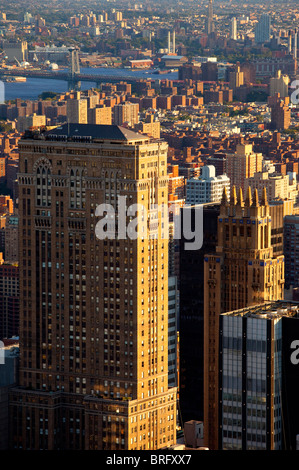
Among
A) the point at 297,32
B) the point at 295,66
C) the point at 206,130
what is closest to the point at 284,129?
the point at 206,130

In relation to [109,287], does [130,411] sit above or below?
below

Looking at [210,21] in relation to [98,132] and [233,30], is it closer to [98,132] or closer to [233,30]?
[233,30]

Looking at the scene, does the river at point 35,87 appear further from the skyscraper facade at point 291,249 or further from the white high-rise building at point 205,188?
the skyscraper facade at point 291,249

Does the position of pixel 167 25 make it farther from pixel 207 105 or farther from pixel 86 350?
pixel 86 350

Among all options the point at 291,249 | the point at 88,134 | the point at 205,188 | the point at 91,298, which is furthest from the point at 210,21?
the point at 91,298
